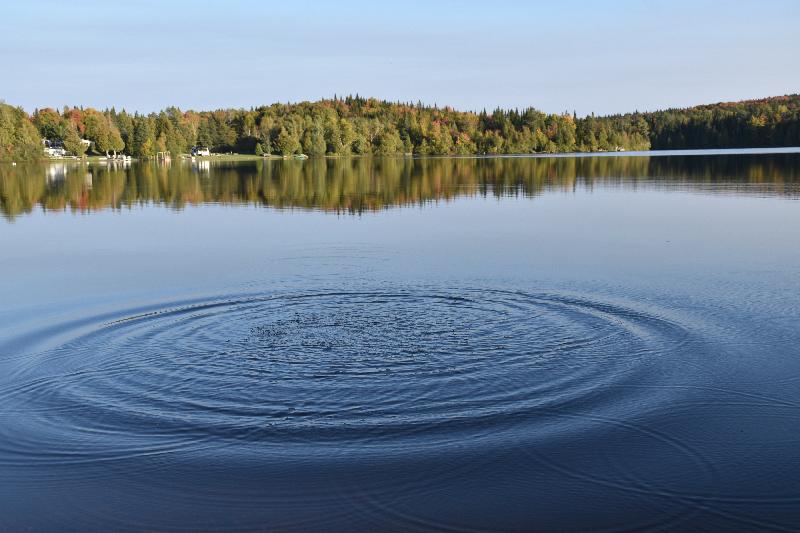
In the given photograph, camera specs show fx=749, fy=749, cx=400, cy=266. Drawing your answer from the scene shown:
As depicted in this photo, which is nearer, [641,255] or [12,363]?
[12,363]

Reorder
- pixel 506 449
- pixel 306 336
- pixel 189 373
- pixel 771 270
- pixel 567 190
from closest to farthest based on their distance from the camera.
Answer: pixel 506 449
pixel 189 373
pixel 306 336
pixel 771 270
pixel 567 190

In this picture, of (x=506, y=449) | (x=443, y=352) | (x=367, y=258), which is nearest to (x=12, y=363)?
(x=443, y=352)

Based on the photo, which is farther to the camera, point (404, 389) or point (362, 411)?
point (404, 389)

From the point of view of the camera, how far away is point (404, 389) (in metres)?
12.2

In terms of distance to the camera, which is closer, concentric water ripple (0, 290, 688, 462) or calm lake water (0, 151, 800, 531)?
calm lake water (0, 151, 800, 531)

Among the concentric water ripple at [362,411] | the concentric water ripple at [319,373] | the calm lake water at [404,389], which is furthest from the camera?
the concentric water ripple at [319,373]

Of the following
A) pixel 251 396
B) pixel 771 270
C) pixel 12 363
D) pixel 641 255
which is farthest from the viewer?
pixel 641 255

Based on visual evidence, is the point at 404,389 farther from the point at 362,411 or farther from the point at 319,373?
the point at 319,373

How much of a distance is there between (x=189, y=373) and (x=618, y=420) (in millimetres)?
7243

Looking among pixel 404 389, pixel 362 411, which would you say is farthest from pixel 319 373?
pixel 362 411

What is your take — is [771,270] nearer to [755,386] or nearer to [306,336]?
[755,386]

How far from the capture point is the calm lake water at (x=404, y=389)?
9086 mm

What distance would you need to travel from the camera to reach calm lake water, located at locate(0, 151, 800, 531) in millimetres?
9086

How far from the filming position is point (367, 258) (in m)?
25.3
